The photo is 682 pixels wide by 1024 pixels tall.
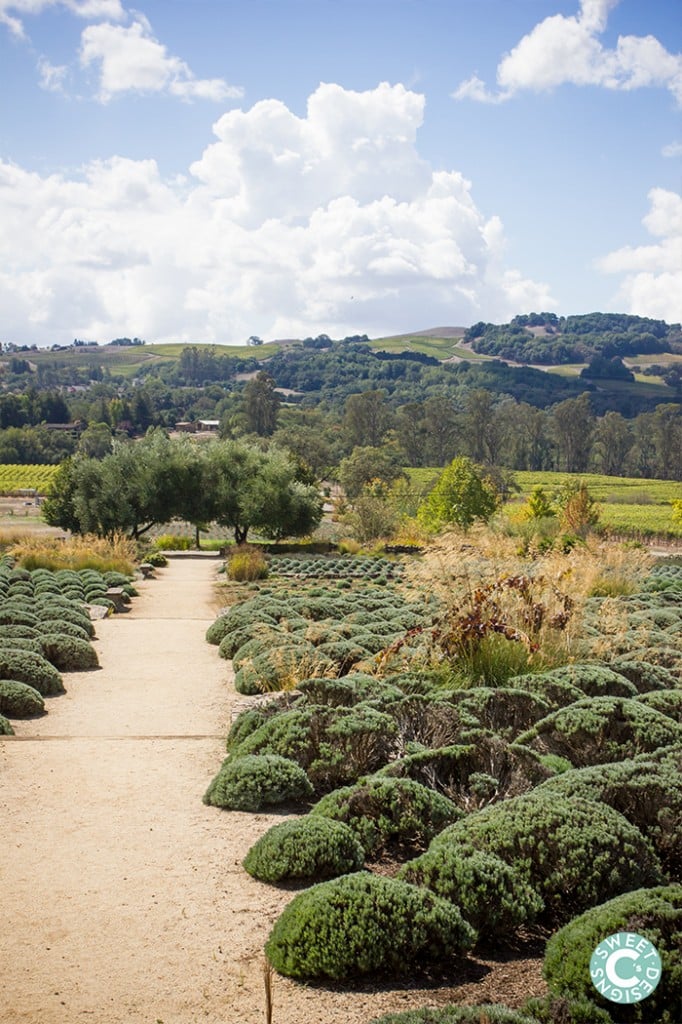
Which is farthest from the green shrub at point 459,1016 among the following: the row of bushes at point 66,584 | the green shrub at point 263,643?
the row of bushes at point 66,584

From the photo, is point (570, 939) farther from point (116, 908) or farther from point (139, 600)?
point (139, 600)

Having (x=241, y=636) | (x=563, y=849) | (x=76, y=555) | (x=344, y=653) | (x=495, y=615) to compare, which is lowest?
(x=76, y=555)

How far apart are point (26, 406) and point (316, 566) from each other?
Answer: 113 m

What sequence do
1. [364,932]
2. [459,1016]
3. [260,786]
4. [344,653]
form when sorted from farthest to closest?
[344,653] < [260,786] < [364,932] < [459,1016]

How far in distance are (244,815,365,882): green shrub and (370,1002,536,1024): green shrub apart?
1660mm

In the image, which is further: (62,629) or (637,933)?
(62,629)

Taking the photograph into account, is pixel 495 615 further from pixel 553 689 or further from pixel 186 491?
pixel 186 491

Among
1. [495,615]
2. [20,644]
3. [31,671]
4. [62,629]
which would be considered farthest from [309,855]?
[62,629]

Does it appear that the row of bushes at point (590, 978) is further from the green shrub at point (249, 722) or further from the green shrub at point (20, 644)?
the green shrub at point (20, 644)

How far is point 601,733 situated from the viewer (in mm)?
6754

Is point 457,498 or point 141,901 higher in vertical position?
point 141,901

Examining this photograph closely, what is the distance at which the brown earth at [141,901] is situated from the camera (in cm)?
388

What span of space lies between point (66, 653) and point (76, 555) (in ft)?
47.7

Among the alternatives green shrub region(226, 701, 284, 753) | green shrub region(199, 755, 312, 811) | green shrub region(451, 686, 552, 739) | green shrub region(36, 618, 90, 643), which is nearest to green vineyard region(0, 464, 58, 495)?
green shrub region(36, 618, 90, 643)
